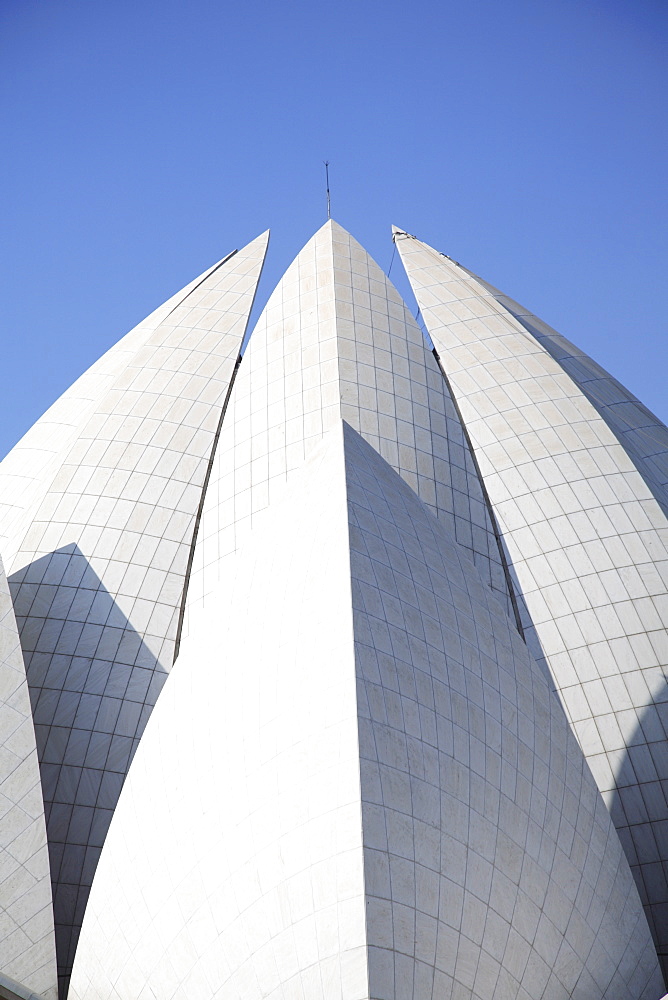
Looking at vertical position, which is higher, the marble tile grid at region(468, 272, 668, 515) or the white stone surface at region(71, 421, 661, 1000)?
the marble tile grid at region(468, 272, 668, 515)

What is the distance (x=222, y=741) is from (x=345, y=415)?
11.0 metres

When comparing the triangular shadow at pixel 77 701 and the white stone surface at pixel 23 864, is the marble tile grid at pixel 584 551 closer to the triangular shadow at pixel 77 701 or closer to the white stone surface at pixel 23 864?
the triangular shadow at pixel 77 701

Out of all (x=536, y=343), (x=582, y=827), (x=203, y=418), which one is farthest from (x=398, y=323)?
(x=582, y=827)

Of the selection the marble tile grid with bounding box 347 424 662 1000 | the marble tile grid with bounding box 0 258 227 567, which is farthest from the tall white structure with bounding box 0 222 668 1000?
the marble tile grid with bounding box 0 258 227 567

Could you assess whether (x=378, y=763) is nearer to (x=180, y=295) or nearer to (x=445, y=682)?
(x=445, y=682)

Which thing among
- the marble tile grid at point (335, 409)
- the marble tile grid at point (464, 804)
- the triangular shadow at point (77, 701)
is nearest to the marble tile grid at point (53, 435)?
the triangular shadow at point (77, 701)

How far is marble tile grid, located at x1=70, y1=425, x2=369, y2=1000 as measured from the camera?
13.7 metres

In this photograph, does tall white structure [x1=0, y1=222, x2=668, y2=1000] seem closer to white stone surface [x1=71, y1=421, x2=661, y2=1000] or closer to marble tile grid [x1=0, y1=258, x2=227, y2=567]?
white stone surface [x1=71, y1=421, x2=661, y2=1000]

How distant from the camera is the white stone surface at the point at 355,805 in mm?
13750

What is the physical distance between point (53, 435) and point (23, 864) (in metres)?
16.8

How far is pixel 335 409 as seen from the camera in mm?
24688

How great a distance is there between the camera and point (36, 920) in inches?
674

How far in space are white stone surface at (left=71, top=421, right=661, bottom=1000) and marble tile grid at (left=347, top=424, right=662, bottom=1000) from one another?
0.04 meters

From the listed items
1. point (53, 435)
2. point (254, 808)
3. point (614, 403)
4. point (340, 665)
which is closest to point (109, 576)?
point (53, 435)
